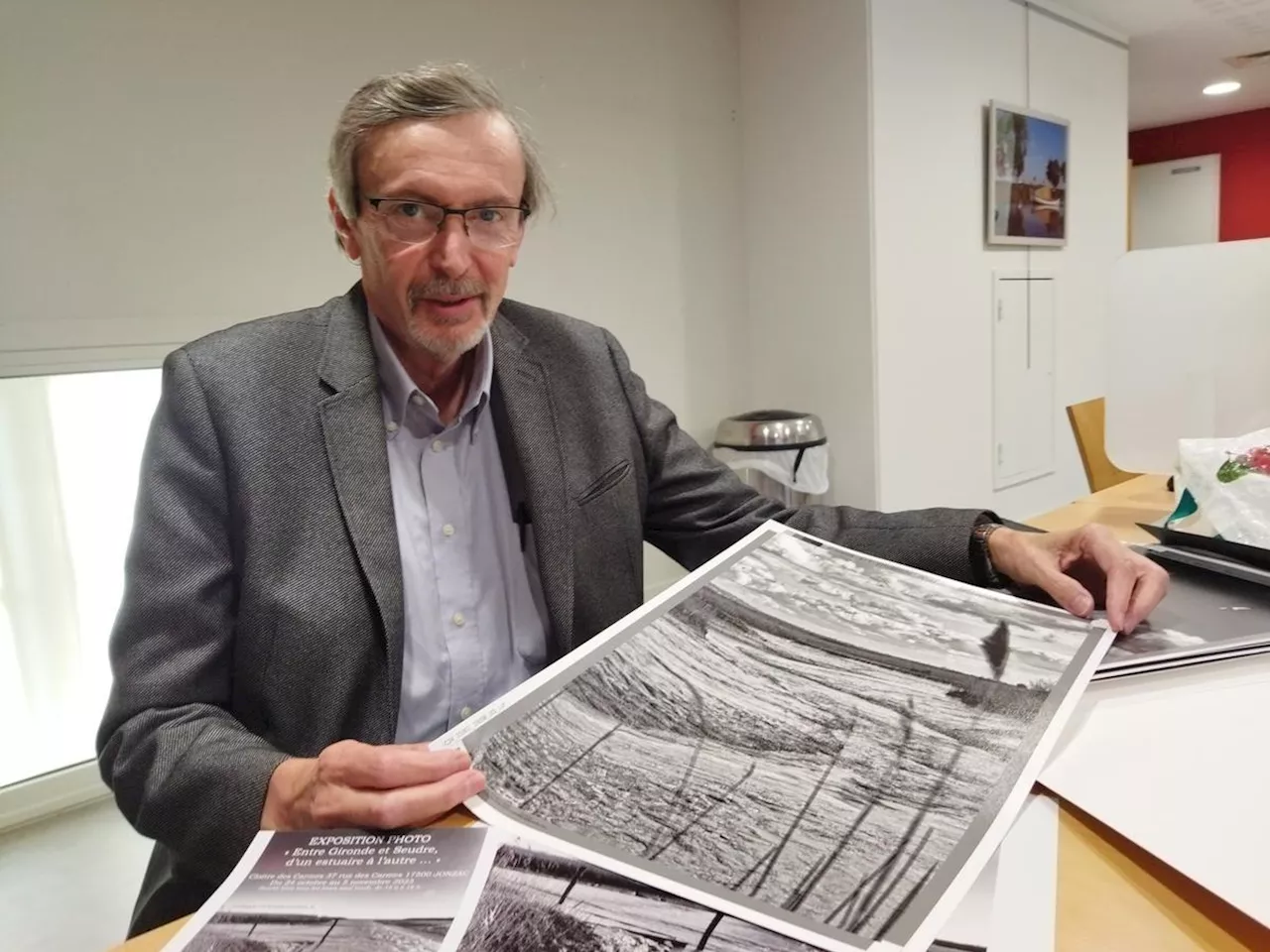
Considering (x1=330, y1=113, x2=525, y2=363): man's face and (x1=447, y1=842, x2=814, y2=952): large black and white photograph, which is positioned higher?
(x1=330, y1=113, x2=525, y2=363): man's face

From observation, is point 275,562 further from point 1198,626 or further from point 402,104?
point 1198,626

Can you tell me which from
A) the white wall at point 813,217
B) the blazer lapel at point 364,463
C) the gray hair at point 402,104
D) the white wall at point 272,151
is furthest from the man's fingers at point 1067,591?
the white wall at point 813,217

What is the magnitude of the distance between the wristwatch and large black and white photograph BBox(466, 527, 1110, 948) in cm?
10

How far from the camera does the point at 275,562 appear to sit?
779 mm

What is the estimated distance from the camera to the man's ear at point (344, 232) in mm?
961

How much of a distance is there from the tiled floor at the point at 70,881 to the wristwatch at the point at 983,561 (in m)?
1.49

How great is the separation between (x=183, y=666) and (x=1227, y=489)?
1057mm

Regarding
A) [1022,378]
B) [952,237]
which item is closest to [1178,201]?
[1022,378]

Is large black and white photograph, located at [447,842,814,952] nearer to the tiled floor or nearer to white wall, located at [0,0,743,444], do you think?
the tiled floor

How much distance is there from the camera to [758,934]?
398 mm

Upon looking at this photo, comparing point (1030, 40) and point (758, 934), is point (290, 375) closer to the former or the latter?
point (758, 934)

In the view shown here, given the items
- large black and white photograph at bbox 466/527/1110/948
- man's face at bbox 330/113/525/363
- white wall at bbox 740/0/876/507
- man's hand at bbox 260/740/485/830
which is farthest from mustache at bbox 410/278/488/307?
white wall at bbox 740/0/876/507

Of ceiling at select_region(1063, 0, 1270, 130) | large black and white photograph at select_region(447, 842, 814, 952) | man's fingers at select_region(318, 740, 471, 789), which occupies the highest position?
ceiling at select_region(1063, 0, 1270, 130)

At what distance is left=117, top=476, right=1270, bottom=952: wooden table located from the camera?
0.42m
